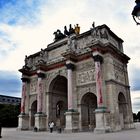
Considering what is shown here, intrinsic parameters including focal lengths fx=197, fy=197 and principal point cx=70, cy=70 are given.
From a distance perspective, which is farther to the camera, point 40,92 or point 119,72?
point 40,92

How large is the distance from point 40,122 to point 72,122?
5.19 m

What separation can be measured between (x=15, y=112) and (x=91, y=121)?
71.2 ft

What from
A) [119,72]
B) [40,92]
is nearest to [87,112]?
[119,72]

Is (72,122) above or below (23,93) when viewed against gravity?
below

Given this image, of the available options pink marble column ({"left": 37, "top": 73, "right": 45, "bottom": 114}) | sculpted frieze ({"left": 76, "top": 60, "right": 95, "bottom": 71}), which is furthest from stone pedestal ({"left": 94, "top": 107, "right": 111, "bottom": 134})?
pink marble column ({"left": 37, "top": 73, "right": 45, "bottom": 114})

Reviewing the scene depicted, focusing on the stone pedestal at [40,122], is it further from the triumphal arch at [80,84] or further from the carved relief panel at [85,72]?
the carved relief panel at [85,72]

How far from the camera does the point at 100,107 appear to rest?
61.5 ft

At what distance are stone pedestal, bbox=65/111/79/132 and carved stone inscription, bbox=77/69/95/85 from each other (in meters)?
3.60

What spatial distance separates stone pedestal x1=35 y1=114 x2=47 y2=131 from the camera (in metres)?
23.3

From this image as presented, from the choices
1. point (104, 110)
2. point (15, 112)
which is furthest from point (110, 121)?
point (15, 112)

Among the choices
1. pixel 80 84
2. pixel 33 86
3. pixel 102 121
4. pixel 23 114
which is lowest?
pixel 102 121

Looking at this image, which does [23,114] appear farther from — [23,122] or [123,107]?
[123,107]

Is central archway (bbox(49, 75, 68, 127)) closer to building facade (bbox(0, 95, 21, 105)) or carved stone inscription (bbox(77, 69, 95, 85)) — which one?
carved stone inscription (bbox(77, 69, 95, 85))

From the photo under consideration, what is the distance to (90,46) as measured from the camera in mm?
20578
